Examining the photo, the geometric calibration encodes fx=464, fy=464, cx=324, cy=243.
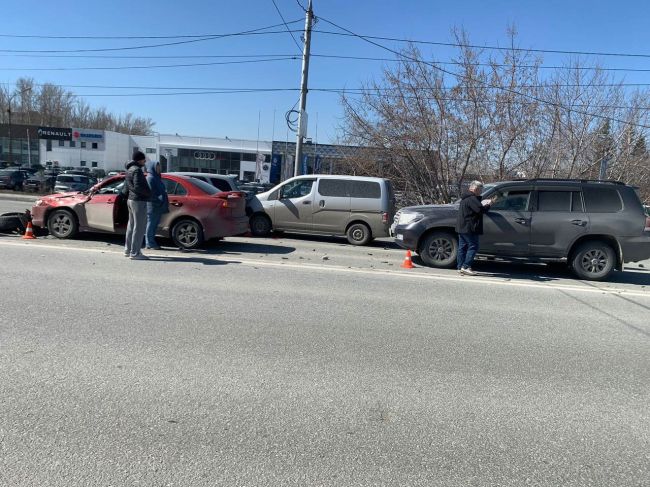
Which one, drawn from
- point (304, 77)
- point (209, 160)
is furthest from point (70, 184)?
A: point (209, 160)

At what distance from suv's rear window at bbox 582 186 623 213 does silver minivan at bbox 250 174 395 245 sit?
192 inches

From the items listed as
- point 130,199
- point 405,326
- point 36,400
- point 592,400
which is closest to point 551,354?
point 592,400

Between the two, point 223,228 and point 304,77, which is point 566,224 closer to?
point 223,228

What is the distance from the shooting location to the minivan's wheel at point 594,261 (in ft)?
29.2

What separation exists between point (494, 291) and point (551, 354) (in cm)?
278

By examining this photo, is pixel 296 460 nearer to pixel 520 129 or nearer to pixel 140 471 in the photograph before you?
pixel 140 471

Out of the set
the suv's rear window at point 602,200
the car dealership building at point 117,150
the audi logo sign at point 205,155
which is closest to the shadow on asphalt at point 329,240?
the suv's rear window at point 602,200

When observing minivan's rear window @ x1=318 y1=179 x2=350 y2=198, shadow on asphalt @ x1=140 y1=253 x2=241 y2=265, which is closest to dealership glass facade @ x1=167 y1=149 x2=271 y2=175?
minivan's rear window @ x1=318 y1=179 x2=350 y2=198

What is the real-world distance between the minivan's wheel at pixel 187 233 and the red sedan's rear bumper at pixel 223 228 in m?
0.17

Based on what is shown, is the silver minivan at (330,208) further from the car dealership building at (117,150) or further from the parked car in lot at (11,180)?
the car dealership building at (117,150)

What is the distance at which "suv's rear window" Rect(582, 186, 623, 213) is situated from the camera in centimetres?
891

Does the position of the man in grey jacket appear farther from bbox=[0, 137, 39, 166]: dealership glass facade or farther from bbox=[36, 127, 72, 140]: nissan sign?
bbox=[0, 137, 39, 166]: dealership glass facade

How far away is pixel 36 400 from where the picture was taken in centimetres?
315

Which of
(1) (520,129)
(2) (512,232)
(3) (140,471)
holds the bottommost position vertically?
(3) (140,471)
